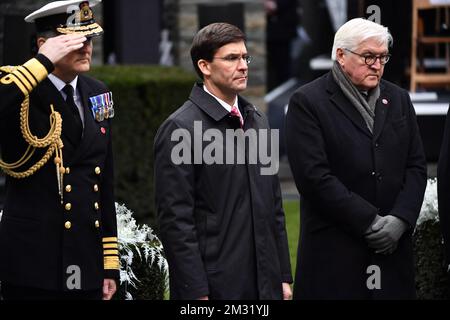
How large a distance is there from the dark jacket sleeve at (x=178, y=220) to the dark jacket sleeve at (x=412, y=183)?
1.09 meters

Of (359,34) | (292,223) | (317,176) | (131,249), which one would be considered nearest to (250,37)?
(292,223)

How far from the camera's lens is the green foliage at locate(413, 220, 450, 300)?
7.25 m

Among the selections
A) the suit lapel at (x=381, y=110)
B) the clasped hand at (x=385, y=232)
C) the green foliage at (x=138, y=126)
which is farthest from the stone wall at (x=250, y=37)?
the clasped hand at (x=385, y=232)

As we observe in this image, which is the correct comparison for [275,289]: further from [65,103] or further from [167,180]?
[65,103]

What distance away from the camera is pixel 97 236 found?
562 centimetres

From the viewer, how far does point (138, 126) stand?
11.2 metres

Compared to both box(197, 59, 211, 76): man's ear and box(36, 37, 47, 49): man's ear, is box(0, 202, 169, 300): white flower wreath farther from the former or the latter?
box(197, 59, 211, 76): man's ear

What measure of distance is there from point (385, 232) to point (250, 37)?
846 cm

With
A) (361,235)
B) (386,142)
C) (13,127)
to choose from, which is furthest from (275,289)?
(13,127)

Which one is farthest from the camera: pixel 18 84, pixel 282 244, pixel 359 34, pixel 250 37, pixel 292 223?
pixel 250 37

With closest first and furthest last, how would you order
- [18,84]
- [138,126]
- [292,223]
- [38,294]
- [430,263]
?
[18,84]
[38,294]
[430,263]
[292,223]
[138,126]

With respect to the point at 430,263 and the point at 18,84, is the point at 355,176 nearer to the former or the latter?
the point at 430,263
